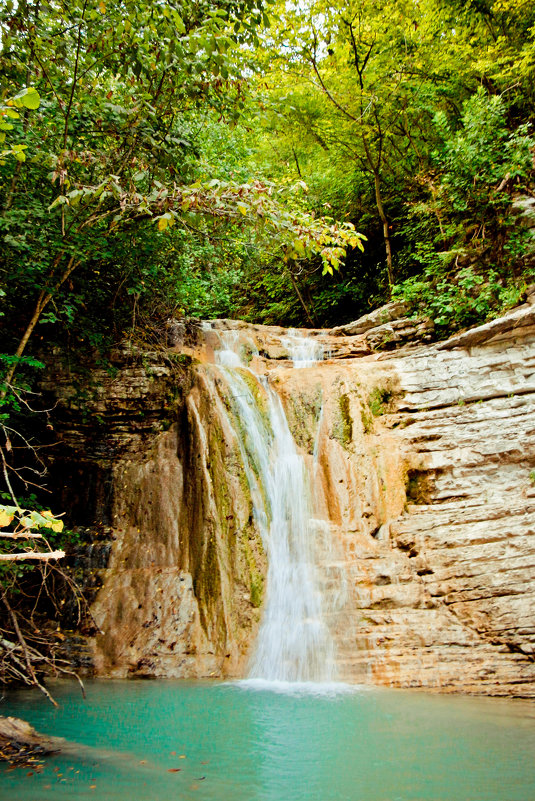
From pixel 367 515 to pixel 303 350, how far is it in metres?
4.81

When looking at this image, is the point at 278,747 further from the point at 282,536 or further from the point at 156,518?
the point at 156,518

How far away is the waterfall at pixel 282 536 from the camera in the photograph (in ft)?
19.1

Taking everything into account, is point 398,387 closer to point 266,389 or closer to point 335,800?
point 266,389

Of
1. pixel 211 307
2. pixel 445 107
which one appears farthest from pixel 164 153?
pixel 445 107

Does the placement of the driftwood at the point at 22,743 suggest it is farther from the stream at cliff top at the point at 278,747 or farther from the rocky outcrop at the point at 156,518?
the rocky outcrop at the point at 156,518

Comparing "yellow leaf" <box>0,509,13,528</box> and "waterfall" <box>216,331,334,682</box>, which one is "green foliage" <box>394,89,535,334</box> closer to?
"waterfall" <box>216,331,334,682</box>

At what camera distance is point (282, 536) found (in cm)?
691

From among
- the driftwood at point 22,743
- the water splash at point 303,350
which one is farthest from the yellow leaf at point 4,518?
the water splash at point 303,350

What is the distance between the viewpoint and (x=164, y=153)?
20.1 feet

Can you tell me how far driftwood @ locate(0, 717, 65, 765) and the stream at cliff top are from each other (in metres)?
0.14

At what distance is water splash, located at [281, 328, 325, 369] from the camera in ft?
34.6

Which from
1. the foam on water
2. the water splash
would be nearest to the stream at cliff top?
the foam on water

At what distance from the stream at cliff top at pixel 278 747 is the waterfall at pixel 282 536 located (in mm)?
665

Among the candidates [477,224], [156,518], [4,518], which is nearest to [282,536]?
[156,518]
